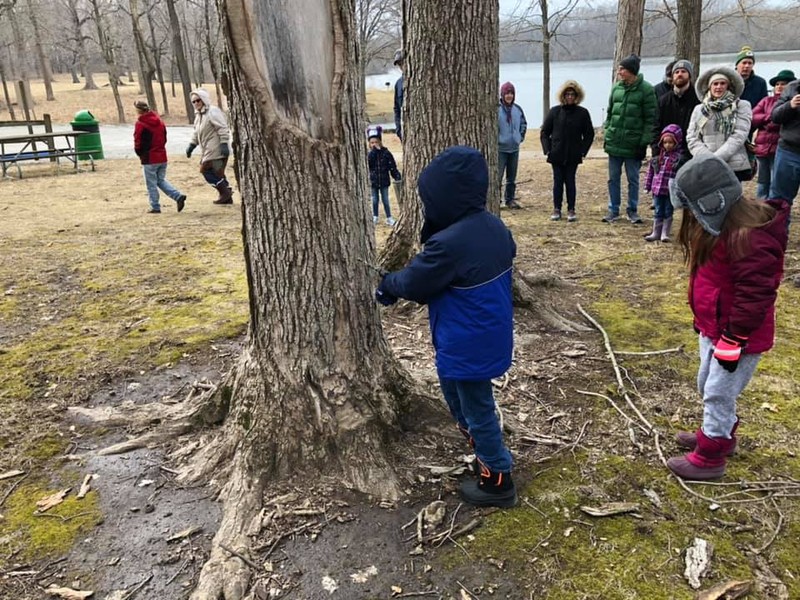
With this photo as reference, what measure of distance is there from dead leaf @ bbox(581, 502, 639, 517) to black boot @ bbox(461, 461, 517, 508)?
1.11 ft

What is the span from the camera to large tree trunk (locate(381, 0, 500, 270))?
4.57 metres

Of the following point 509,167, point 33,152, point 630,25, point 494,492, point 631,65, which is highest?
point 630,25

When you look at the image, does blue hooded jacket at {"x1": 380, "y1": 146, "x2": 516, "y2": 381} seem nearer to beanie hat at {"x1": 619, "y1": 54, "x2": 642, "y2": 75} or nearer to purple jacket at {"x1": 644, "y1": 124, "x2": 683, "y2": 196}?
purple jacket at {"x1": 644, "y1": 124, "x2": 683, "y2": 196}

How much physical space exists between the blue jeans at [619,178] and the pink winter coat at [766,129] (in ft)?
4.46

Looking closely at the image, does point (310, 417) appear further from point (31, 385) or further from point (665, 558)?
point (31, 385)

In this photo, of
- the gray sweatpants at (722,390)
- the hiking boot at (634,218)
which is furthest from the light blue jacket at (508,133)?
the gray sweatpants at (722,390)

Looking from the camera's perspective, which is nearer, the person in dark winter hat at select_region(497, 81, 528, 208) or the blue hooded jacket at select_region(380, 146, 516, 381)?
the blue hooded jacket at select_region(380, 146, 516, 381)

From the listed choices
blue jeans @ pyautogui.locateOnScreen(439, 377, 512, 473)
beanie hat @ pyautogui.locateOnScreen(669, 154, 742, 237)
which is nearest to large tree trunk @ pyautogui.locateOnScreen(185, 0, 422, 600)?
blue jeans @ pyautogui.locateOnScreen(439, 377, 512, 473)

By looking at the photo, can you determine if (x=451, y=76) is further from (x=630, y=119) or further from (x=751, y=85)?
(x=751, y=85)

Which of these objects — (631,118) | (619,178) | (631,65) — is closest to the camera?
(631,65)

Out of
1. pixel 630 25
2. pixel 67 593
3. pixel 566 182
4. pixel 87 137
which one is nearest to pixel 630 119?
pixel 566 182

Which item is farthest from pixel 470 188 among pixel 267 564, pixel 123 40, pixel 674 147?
pixel 123 40

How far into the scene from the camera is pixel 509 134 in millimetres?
9547

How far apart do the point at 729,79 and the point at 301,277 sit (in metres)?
5.44
